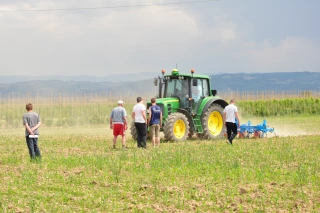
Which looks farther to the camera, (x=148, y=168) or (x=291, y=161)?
(x=291, y=161)

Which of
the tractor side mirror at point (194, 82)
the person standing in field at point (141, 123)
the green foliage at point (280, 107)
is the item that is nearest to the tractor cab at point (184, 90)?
the tractor side mirror at point (194, 82)

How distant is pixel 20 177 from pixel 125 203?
3158 mm

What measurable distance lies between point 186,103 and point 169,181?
355 inches

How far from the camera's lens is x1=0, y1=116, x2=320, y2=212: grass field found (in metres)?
8.97

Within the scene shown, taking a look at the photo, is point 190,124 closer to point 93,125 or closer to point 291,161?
point 291,161

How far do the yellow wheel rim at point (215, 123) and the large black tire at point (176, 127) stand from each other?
1.66 m

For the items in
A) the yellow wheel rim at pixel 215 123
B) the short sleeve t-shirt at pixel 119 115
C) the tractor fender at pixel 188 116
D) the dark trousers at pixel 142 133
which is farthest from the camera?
the yellow wheel rim at pixel 215 123

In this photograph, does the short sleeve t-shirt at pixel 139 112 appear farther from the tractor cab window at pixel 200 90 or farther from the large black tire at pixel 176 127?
the tractor cab window at pixel 200 90

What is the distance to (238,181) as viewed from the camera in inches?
422

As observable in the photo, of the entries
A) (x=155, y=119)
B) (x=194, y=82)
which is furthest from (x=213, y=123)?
(x=155, y=119)

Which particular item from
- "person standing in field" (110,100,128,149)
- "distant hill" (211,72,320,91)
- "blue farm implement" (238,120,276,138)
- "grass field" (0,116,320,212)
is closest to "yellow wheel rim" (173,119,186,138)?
"person standing in field" (110,100,128,149)

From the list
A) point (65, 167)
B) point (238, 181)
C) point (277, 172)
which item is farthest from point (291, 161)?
point (65, 167)

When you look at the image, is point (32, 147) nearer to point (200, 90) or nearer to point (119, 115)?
point (119, 115)

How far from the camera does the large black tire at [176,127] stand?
61.3ft
